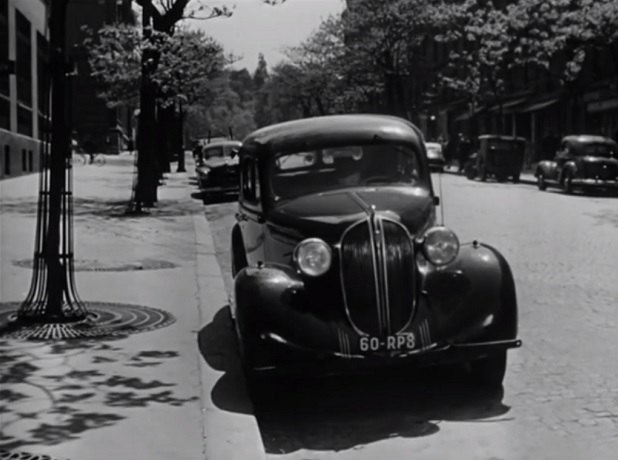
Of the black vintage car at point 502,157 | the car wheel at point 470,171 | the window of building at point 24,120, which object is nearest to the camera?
the window of building at point 24,120

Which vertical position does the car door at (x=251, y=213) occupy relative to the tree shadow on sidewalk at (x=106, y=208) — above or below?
above

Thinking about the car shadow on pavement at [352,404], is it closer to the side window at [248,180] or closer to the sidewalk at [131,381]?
the sidewalk at [131,381]

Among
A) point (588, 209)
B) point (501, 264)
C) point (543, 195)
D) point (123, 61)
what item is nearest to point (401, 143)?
point (501, 264)

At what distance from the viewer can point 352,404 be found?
6789 millimetres

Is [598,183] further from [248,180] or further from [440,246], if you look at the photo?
[440,246]

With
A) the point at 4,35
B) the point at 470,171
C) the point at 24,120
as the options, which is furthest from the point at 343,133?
the point at 470,171

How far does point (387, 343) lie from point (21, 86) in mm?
36265

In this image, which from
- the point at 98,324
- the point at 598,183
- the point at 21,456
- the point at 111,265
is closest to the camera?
the point at 21,456

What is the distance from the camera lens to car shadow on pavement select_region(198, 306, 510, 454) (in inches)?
239

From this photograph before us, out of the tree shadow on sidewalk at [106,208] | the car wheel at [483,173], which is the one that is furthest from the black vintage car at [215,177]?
the car wheel at [483,173]

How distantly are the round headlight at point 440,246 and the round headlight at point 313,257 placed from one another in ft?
2.24

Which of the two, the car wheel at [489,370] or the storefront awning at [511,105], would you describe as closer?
the car wheel at [489,370]

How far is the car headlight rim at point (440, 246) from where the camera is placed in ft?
22.1

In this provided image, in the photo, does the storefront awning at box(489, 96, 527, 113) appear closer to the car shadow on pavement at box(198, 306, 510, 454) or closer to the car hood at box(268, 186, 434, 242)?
the car hood at box(268, 186, 434, 242)
